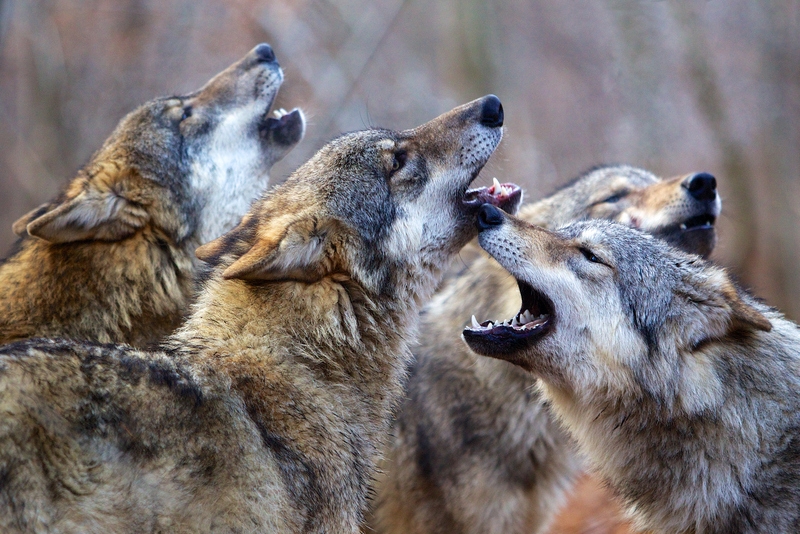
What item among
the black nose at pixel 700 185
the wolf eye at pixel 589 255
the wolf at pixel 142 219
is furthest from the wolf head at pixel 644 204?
the wolf at pixel 142 219

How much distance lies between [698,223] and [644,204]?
1.23 ft

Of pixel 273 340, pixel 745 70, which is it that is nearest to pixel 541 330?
pixel 273 340

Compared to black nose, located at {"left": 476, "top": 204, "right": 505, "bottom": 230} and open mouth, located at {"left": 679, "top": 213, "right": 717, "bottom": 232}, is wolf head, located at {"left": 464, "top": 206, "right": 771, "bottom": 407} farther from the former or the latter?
open mouth, located at {"left": 679, "top": 213, "right": 717, "bottom": 232}

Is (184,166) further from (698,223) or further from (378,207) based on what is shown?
(698,223)

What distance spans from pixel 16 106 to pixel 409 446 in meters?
10.0

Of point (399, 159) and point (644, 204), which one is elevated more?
point (644, 204)

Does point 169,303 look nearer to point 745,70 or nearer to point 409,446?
point 409,446

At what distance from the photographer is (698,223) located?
197 inches

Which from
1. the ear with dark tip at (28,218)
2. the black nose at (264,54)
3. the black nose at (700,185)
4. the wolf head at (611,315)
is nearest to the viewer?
the wolf head at (611,315)

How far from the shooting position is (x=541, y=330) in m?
3.63

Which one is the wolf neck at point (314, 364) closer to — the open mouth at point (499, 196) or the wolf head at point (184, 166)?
the open mouth at point (499, 196)

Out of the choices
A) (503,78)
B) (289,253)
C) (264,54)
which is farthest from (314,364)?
(503,78)

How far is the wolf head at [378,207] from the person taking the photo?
3.62 meters

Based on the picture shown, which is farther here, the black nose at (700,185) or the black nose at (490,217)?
the black nose at (700,185)
